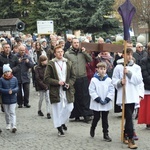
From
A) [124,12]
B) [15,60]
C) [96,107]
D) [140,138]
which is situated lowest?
[140,138]

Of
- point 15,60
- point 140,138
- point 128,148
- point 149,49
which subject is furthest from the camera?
point 15,60

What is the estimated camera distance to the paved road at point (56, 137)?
27.7ft

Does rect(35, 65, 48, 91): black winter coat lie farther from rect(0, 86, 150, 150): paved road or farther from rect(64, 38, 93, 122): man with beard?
rect(64, 38, 93, 122): man with beard

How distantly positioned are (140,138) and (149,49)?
2.02 m

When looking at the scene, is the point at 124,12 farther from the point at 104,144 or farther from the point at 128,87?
the point at 104,144

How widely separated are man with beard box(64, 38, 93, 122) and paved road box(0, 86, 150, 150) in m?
0.29

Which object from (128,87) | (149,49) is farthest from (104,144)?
(149,49)

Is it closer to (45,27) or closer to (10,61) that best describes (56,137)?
(10,61)

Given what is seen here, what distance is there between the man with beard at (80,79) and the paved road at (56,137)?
29 cm

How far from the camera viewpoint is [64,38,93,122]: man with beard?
1069 cm

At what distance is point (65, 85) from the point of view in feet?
30.1

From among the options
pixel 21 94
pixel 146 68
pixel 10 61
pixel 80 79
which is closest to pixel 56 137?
pixel 80 79

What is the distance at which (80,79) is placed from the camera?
1084cm

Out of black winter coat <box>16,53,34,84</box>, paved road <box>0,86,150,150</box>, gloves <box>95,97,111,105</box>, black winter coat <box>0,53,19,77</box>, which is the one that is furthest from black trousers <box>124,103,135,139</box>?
black winter coat <box>16,53,34,84</box>
